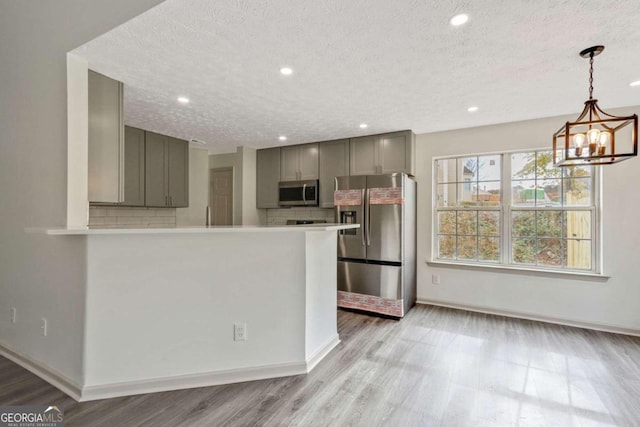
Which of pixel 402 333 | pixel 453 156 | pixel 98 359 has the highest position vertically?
pixel 453 156

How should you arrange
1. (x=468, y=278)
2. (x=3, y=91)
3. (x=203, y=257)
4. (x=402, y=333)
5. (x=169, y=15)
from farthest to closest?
1. (x=468, y=278)
2. (x=402, y=333)
3. (x=3, y=91)
4. (x=203, y=257)
5. (x=169, y=15)

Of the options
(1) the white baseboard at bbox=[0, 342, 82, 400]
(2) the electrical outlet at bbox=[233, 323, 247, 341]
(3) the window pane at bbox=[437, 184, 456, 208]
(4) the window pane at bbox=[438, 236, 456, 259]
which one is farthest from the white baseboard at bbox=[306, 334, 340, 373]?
(3) the window pane at bbox=[437, 184, 456, 208]

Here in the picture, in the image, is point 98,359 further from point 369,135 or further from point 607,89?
point 607,89

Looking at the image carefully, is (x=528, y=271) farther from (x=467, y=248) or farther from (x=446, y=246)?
(x=446, y=246)

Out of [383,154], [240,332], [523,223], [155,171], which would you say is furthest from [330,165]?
[240,332]

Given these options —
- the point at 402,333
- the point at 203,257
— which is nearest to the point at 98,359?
the point at 203,257

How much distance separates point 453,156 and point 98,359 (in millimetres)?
4294

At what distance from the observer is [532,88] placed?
2.69 metres

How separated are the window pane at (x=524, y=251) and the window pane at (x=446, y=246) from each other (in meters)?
0.71

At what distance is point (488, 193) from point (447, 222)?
0.64 meters

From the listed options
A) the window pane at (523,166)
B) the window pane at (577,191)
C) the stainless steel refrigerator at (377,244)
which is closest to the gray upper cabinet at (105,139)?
the stainless steel refrigerator at (377,244)

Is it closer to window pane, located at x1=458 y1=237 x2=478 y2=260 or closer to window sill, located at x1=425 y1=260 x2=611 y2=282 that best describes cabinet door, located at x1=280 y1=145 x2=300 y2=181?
window sill, located at x1=425 y1=260 x2=611 y2=282

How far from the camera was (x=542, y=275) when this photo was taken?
3.56 m

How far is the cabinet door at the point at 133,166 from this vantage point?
151 inches
